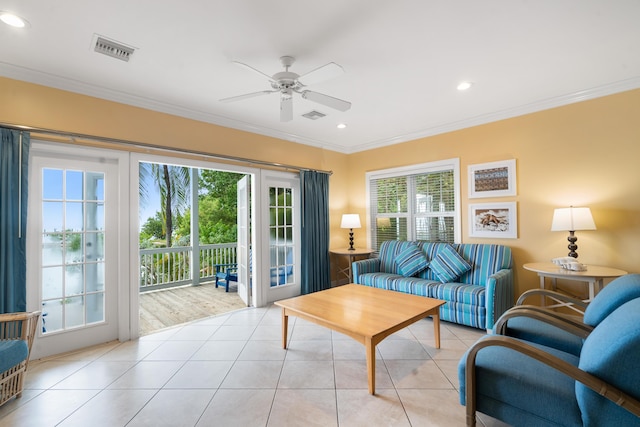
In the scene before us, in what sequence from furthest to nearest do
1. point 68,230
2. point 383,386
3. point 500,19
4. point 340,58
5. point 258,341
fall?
point 258,341 → point 68,230 → point 340,58 → point 383,386 → point 500,19

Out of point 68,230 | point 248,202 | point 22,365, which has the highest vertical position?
point 248,202

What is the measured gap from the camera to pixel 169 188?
6.68 meters

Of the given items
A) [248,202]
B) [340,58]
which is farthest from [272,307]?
[340,58]

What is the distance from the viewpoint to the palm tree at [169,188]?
21.0 ft

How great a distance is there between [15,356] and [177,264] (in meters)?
4.18

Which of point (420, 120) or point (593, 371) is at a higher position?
point (420, 120)

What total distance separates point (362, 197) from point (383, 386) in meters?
3.63

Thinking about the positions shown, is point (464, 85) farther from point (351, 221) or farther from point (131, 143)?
point (131, 143)

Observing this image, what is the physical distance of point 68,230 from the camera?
9.37 feet

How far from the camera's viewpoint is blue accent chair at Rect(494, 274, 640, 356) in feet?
5.76

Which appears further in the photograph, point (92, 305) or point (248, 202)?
point (248, 202)

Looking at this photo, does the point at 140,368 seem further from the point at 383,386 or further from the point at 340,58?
the point at 340,58

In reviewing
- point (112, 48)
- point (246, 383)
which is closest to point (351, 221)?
point (246, 383)

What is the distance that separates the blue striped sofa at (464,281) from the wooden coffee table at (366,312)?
2.11ft
